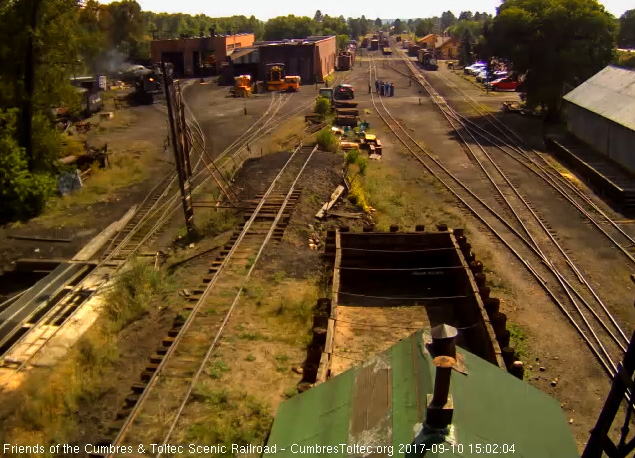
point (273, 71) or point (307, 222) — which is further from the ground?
point (273, 71)

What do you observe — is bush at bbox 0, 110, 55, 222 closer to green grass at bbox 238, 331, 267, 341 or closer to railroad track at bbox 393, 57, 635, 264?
green grass at bbox 238, 331, 267, 341

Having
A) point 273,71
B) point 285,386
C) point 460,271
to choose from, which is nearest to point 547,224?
point 460,271

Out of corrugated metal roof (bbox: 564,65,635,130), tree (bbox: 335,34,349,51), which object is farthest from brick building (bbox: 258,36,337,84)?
tree (bbox: 335,34,349,51)

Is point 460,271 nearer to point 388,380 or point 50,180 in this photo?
point 388,380

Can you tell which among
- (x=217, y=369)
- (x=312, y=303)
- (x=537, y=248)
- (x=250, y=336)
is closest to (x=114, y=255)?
(x=312, y=303)

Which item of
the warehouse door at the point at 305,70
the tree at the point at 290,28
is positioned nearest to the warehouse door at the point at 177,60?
the warehouse door at the point at 305,70

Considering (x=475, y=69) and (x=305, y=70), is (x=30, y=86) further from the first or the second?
(x=475, y=69)
